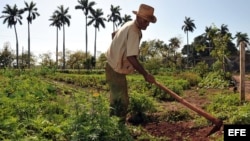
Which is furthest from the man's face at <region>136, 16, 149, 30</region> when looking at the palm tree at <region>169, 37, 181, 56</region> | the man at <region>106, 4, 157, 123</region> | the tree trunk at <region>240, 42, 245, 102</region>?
the palm tree at <region>169, 37, 181, 56</region>

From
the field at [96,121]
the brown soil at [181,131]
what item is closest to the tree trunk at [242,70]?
the field at [96,121]

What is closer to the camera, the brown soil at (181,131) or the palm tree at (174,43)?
the brown soil at (181,131)

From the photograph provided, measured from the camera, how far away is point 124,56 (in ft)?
14.4

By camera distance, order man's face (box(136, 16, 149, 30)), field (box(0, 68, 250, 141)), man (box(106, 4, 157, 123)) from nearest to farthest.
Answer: field (box(0, 68, 250, 141)) < man (box(106, 4, 157, 123)) < man's face (box(136, 16, 149, 30))

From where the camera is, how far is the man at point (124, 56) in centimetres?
416

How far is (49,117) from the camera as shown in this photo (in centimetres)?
555

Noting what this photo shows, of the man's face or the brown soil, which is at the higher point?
the man's face

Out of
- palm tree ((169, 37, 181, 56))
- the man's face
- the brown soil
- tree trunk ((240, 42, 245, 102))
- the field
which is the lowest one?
the brown soil

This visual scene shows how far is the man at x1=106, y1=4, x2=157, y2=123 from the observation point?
4160 mm

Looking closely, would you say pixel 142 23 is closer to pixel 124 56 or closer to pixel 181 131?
pixel 124 56

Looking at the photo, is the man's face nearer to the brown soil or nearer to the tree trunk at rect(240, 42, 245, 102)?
the brown soil

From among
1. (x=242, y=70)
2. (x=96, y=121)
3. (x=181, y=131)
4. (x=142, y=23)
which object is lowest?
(x=181, y=131)

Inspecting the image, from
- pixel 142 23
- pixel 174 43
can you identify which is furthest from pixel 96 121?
pixel 174 43

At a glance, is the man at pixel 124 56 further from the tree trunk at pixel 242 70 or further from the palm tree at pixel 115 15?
the palm tree at pixel 115 15
